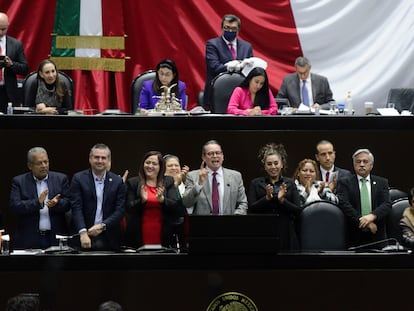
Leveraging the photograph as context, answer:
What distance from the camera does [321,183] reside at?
9.41 meters

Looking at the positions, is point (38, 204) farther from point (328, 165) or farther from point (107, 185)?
point (328, 165)

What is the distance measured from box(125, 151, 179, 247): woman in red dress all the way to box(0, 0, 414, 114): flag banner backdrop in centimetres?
396

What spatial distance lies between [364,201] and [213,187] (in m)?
1.18

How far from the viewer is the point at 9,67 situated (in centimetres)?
1057

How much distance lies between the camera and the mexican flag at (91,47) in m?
12.7

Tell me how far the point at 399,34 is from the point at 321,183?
4.10 metres

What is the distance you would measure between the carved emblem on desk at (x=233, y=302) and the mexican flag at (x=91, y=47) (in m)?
4.47

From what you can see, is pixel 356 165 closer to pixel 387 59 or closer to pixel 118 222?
pixel 118 222

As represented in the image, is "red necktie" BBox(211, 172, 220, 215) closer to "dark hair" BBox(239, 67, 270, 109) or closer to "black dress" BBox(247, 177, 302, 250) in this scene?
"black dress" BBox(247, 177, 302, 250)

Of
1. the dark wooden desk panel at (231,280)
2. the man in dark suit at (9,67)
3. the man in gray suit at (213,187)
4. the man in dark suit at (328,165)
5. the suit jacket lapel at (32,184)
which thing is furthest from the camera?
the man in dark suit at (9,67)

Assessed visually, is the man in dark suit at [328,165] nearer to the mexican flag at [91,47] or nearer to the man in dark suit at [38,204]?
the man in dark suit at [38,204]

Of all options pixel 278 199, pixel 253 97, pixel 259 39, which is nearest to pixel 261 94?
pixel 253 97

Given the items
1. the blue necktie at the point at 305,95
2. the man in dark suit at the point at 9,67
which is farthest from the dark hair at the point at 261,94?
the man in dark suit at the point at 9,67

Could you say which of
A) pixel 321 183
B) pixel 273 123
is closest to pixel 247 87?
pixel 273 123
